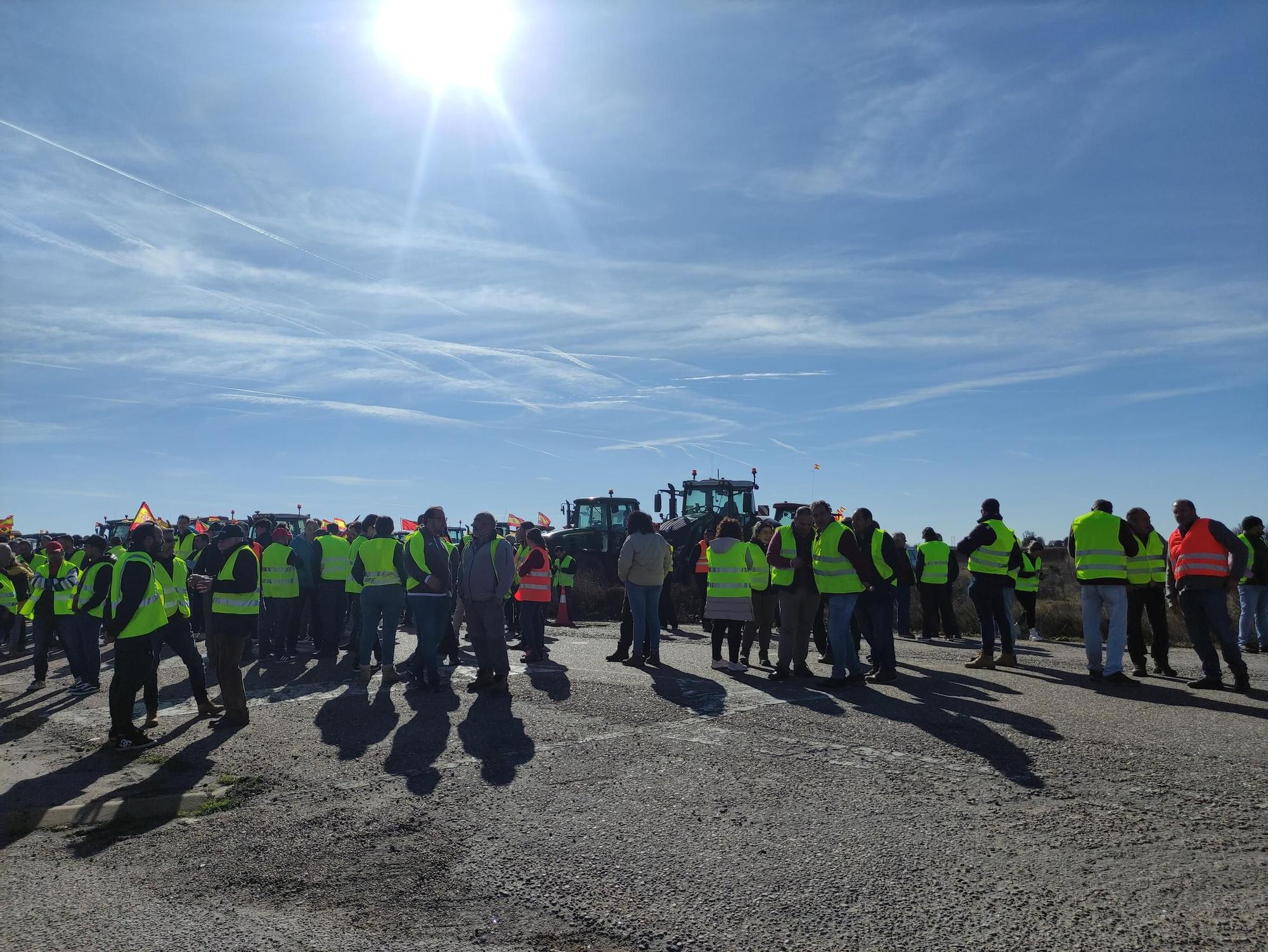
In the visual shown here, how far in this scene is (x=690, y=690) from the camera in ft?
30.2

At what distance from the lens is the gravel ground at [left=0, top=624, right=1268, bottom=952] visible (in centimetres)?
370

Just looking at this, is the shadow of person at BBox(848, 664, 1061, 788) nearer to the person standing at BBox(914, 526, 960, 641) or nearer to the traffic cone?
the person standing at BBox(914, 526, 960, 641)

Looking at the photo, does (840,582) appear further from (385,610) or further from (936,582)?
(936,582)

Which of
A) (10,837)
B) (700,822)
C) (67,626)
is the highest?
(67,626)

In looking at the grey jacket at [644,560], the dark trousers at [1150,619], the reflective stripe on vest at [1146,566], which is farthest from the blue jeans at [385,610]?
the reflective stripe on vest at [1146,566]

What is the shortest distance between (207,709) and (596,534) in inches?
619

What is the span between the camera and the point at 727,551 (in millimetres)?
10547

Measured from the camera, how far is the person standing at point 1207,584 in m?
8.70

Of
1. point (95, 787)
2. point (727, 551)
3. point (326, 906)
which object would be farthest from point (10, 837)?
point (727, 551)

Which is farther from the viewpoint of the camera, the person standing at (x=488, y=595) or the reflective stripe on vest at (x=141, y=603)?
the person standing at (x=488, y=595)

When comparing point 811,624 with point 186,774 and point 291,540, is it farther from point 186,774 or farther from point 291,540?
point 291,540

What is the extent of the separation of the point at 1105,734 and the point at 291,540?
1055cm

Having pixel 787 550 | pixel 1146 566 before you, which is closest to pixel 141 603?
pixel 787 550

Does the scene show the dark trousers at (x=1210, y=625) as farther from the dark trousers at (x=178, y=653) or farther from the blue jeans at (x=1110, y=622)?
the dark trousers at (x=178, y=653)
